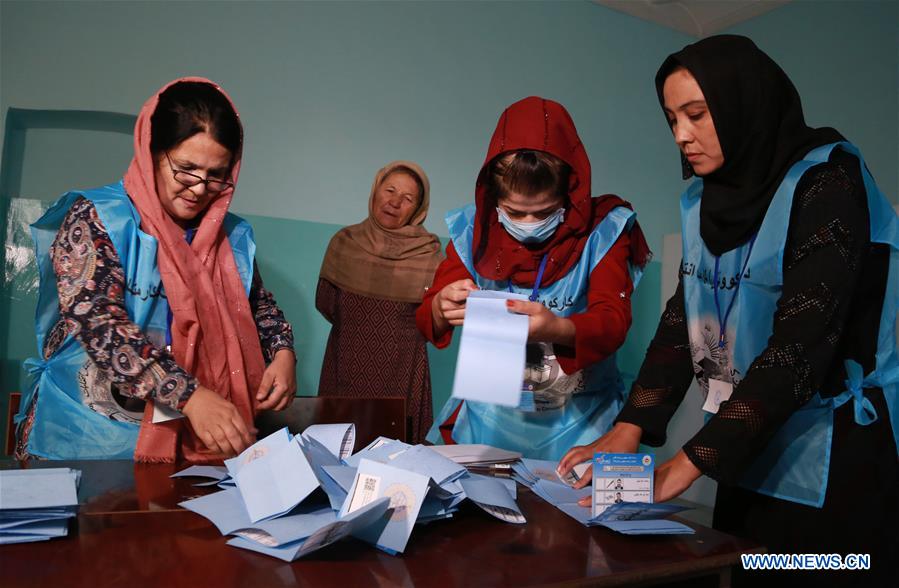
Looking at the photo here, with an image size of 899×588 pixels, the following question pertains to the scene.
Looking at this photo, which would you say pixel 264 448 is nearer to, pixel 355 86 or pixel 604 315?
pixel 604 315

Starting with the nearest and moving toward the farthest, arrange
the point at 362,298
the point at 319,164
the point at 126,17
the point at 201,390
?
1. the point at 201,390
2. the point at 126,17
3. the point at 362,298
4. the point at 319,164

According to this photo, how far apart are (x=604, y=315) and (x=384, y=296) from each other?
1814mm

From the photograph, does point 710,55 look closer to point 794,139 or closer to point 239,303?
point 794,139

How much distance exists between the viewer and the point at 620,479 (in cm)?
97

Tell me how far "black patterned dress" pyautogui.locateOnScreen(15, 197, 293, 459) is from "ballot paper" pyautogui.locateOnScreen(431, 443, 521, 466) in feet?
1.61

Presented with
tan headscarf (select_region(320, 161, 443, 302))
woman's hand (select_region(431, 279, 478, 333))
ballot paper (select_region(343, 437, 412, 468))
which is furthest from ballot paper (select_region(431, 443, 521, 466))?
tan headscarf (select_region(320, 161, 443, 302))

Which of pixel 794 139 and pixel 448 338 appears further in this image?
pixel 448 338

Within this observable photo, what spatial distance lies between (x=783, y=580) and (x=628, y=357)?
320 centimetres

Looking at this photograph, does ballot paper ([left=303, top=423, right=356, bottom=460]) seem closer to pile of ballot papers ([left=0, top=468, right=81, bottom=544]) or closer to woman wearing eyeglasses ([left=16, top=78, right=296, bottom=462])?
woman wearing eyeglasses ([left=16, top=78, right=296, bottom=462])

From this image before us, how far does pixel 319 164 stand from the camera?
11.1 feet

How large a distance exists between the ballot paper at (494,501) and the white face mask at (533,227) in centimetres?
72

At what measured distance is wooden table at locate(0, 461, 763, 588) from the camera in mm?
722

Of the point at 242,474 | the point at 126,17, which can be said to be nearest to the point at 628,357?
the point at 126,17

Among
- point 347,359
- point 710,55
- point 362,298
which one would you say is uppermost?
point 710,55
